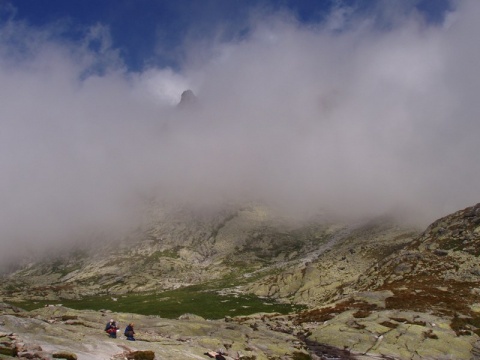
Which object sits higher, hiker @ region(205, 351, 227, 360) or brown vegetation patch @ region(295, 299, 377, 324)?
hiker @ region(205, 351, 227, 360)

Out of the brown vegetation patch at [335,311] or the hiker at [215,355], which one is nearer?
the hiker at [215,355]

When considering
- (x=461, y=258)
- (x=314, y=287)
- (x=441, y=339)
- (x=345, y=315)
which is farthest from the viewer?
(x=314, y=287)

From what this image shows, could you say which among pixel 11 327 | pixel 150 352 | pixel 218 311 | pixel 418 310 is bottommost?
pixel 218 311

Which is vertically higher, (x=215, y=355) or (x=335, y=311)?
(x=215, y=355)

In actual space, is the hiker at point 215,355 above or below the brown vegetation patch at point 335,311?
above

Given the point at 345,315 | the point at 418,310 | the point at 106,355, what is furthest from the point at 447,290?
the point at 106,355

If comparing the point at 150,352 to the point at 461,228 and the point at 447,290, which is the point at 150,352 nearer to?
the point at 447,290

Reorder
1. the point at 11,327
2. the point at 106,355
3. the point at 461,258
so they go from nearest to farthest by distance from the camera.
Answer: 1. the point at 106,355
2. the point at 11,327
3. the point at 461,258

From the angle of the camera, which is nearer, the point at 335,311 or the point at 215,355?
the point at 215,355

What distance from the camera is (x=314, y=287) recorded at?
18950 cm

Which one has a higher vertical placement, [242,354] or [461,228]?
[461,228]

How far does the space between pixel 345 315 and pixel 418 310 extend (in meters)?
13.9

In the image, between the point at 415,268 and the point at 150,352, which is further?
the point at 415,268

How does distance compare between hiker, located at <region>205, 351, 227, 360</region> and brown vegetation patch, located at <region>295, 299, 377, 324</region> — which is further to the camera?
brown vegetation patch, located at <region>295, 299, 377, 324</region>
